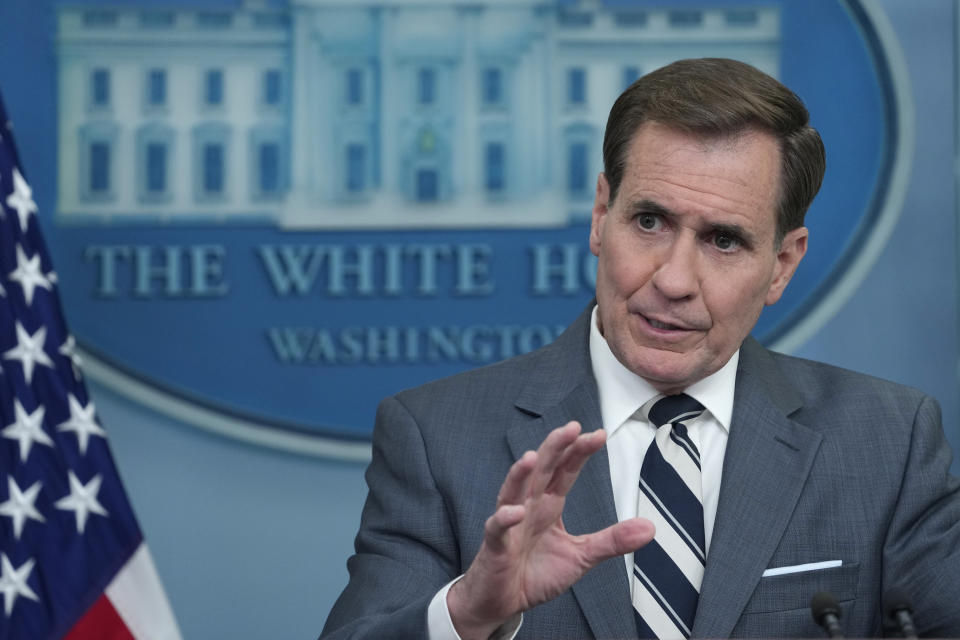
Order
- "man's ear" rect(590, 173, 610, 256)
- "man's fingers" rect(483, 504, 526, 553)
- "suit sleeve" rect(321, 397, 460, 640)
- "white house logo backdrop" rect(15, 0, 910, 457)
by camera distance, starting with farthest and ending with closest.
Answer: "white house logo backdrop" rect(15, 0, 910, 457) < "man's ear" rect(590, 173, 610, 256) < "suit sleeve" rect(321, 397, 460, 640) < "man's fingers" rect(483, 504, 526, 553)

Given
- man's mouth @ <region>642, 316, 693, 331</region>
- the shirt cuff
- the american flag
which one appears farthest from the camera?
the american flag

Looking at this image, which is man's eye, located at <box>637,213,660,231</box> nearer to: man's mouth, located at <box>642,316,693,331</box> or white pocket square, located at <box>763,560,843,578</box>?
man's mouth, located at <box>642,316,693,331</box>

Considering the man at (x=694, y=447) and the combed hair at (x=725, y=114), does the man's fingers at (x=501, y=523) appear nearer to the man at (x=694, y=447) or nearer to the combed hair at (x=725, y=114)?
the man at (x=694, y=447)

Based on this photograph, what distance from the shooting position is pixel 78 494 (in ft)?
9.06

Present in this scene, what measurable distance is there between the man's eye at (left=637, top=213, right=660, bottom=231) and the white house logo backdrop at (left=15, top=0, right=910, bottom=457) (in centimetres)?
144

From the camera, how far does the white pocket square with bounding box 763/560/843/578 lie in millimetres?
1749

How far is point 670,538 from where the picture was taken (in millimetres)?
1773

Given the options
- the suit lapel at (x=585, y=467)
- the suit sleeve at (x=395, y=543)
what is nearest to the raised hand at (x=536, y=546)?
the suit sleeve at (x=395, y=543)

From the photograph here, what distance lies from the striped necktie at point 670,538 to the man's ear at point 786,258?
28cm

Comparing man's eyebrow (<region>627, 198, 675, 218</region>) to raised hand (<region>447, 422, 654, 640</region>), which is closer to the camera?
raised hand (<region>447, 422, 654, 640</region>)

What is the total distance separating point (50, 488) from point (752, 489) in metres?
1.68

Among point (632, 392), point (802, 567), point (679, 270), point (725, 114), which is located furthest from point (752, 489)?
point (725, 114)

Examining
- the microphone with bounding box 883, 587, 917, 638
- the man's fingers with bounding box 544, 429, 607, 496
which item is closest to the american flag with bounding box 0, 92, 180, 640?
the man's fingers with bounding box 544, 429, 607, 496

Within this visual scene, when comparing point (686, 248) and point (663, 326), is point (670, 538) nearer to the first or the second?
Result: point (663, 326)
